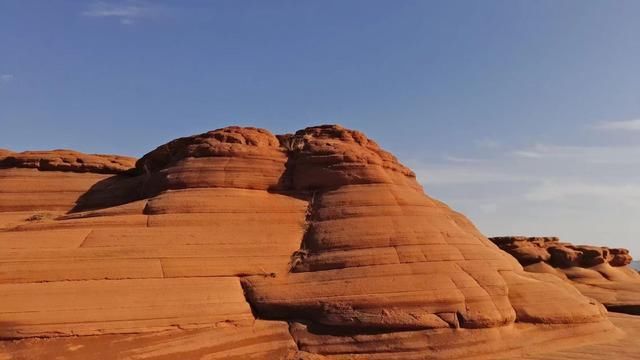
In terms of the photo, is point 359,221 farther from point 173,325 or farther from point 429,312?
point 173,325

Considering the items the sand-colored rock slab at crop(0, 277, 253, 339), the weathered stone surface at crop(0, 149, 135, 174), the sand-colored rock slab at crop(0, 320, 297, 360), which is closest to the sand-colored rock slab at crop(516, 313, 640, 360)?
the sand-colored rock slab at crop(0, 320, 297, 360)

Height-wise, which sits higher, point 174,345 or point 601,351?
point 174,345

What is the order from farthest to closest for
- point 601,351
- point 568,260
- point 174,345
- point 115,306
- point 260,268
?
point 568,260
point 601,351
point 260,268
point 115,306
point 174,345

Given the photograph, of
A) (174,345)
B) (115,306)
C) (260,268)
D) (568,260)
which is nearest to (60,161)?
(115,306)

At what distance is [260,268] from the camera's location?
16.8 metres

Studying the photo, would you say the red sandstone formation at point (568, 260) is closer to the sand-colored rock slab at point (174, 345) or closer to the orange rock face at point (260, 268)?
the orange rock face at point (260, 268)

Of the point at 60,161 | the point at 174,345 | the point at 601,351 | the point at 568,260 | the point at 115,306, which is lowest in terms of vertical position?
the point at 601,351

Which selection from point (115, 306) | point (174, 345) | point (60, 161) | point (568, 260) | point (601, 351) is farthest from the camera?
point (568, 260)

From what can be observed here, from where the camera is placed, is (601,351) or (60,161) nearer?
(601,351)

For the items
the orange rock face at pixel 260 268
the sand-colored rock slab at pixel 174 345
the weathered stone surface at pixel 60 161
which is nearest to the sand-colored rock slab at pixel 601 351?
the orange rock face at pixel 260 268

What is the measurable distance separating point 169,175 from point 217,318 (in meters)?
6.95

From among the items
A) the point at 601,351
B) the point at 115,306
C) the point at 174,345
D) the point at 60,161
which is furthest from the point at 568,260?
the point at 115,306

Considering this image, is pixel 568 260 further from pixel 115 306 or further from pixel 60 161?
pixel 115 306

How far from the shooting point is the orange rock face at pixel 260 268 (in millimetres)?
14094
